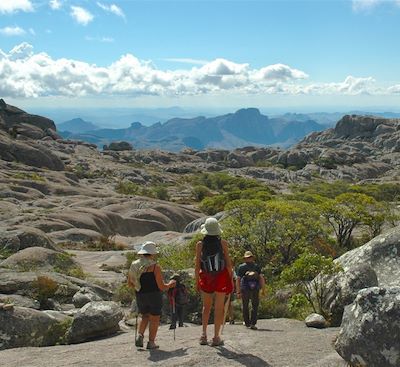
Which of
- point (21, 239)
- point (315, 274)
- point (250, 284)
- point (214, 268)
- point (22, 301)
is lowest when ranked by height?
point (21, 239)

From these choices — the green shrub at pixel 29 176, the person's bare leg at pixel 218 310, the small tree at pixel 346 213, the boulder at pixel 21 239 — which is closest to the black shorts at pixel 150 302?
the person's bare leg at pixel 218 310

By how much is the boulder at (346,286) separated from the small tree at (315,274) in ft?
0.72

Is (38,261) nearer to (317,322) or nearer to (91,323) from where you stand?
(91,323)

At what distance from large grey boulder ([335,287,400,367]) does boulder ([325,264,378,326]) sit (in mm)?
6028

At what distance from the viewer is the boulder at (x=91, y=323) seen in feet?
44.6

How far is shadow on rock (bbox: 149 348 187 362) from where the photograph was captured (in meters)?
10.2

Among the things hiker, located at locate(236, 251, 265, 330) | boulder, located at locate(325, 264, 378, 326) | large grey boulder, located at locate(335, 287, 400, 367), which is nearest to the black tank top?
hiker, located at locate(236, 251, 265, 330)

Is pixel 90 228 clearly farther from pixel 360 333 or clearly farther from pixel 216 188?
pixel 216 188

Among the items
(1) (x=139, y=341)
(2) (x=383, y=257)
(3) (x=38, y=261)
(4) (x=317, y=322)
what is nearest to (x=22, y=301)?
(3) (x=38, y=261)

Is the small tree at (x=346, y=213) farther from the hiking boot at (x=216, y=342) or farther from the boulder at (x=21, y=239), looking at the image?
the hiking boot at (x=216, y=342)

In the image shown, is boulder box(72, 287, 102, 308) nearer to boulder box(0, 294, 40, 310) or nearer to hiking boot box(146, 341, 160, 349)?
boulder box(0, 294, 40, 310)

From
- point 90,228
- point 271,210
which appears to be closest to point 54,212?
point 90,228

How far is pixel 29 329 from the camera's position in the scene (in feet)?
44.3

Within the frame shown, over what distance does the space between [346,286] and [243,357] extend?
20.7ft
